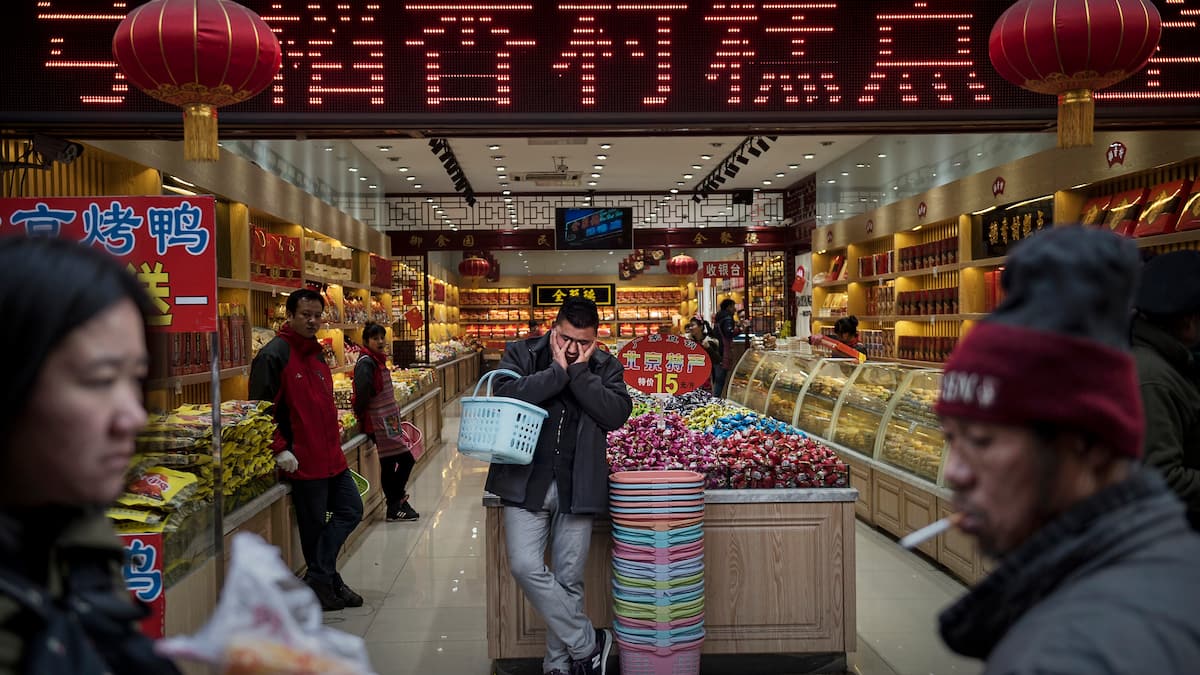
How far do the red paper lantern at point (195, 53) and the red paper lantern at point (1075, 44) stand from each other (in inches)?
106

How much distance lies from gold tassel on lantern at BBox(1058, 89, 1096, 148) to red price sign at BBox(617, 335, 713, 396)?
3.35 m

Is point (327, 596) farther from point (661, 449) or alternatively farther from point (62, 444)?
point (62, 444)

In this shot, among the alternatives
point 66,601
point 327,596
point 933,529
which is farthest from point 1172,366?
point 327,596

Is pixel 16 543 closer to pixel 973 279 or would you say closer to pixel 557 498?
pixel 557 498

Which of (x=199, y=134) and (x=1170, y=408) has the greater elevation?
(x=199, y=134)

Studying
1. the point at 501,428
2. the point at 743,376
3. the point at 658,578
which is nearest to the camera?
the point at 501,428

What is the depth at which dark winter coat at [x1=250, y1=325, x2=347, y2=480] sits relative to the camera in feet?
16.1

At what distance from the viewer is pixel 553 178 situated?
15.4m

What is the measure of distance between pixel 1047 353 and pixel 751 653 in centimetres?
359

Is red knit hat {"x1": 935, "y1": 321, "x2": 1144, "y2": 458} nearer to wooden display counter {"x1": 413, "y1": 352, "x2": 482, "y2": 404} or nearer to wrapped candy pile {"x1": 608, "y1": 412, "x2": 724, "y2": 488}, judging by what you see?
wrapped candy pile {"x1": 608, "y1": 412, "x2": 724, "y2": 488}

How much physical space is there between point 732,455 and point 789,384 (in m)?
3.81

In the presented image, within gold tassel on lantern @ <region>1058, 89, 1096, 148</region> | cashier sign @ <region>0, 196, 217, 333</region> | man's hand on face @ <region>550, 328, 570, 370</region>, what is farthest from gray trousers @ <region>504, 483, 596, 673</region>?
gold tassel on lantern @ <region>1058, 89, 1096, 148</region>

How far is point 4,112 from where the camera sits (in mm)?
4215

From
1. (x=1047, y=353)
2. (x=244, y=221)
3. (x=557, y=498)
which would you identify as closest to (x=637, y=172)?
(x=244, y=221)
